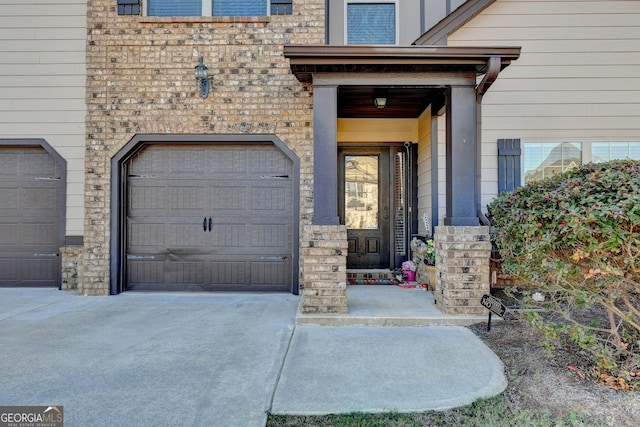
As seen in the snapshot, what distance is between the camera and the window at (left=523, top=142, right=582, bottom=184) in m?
5.13

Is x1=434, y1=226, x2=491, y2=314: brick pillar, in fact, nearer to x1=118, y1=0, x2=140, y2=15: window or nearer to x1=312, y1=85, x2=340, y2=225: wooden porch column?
x1=312, y1=85, x2=340, y2=225: wooden porch column

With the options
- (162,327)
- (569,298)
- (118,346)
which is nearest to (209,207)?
(162,327)

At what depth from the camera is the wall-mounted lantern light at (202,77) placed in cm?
509

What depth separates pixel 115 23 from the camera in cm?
529

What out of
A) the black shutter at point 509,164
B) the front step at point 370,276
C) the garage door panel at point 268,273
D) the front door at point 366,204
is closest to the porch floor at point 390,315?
the front step at point 370,276

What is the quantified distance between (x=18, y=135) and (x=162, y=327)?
4.18 meters

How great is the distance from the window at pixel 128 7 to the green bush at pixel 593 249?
5.83 m

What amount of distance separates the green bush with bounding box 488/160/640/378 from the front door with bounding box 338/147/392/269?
3334 millimetres

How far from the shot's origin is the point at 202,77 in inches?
202

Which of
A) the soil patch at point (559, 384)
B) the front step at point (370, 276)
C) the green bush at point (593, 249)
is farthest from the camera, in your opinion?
the front step at point (370, 276)

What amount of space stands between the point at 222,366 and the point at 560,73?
5.78 m

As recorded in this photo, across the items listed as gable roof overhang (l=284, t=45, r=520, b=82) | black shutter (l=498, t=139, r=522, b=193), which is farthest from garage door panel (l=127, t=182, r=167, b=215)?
black shutter (l=498, t=139, r=522, b=193)

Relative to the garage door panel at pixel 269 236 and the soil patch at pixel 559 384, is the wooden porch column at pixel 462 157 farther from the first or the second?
the garage door panel at pixel 269 236

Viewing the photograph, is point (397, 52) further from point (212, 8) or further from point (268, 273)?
point (268, 273)
